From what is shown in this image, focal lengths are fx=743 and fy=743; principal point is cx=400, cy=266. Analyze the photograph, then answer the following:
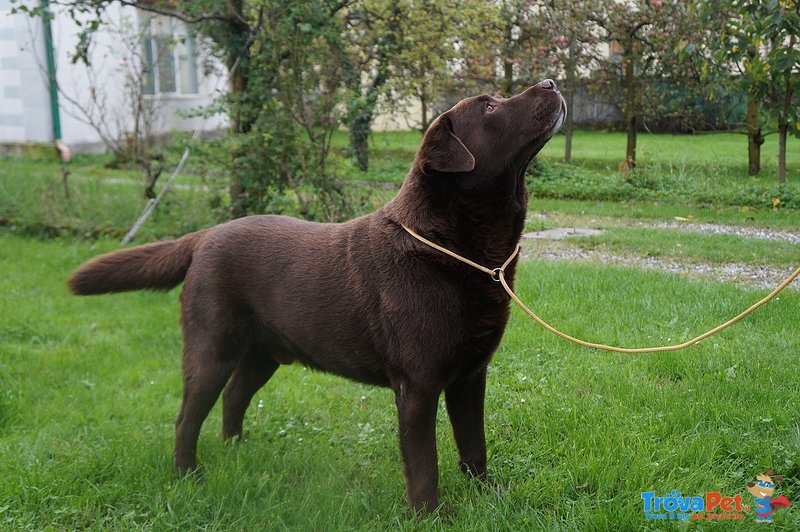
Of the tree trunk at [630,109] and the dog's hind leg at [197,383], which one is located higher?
the tree trunk at [630,109]

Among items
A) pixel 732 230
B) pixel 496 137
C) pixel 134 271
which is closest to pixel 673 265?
pixel 732 230

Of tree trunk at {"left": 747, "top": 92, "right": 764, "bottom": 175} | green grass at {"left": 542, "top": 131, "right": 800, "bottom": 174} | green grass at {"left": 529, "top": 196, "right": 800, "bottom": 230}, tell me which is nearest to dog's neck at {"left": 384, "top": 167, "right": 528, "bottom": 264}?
green grass at {"left": 529, "top": 196, "right": 800, "bottom": 230}

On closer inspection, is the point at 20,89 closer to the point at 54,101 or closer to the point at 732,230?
the point at 54,101

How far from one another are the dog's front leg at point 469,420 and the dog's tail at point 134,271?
1385mm

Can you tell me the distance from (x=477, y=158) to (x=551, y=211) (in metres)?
7.21

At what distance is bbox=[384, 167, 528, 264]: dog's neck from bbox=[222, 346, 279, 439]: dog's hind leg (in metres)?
1.23

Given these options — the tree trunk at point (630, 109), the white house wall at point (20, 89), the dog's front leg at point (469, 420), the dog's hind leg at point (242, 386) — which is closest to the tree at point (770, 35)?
the dog's front leg at point (469, 420)

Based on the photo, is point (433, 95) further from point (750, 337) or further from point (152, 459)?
point (152, 459)

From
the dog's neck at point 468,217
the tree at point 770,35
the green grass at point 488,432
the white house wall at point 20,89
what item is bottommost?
the green grass at point 488,432

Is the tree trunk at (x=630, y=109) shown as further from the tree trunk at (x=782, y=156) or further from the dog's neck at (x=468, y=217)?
the dog's neck at (x=468, y=217)

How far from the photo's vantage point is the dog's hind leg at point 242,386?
146 inches

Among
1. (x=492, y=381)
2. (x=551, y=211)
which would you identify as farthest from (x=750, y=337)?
(x=551, y=211)

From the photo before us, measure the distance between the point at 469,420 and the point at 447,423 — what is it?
2.16 feet

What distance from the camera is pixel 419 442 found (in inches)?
110
